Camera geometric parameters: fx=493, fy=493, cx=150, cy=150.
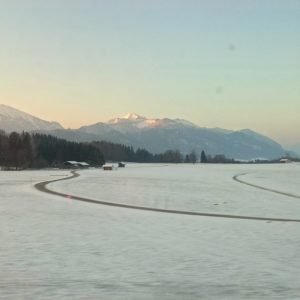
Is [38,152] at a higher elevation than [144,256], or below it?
higher

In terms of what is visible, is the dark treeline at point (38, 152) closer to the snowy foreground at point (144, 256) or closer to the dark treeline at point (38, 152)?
the dark treeline at point (38, 152)

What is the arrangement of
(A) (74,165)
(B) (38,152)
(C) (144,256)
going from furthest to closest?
1. (B) (38,152)
2. (A) (74,165)
3. (C) (144,256)

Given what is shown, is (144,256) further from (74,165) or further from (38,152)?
(38,152)

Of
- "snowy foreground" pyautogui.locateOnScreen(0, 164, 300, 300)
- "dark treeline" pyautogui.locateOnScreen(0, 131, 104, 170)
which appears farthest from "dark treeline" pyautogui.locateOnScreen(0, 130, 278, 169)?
"snowy foreground" pyautogui.locateOnScreen(0, 164, 300, 300)

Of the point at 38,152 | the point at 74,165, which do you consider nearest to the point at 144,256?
the point at 74,165

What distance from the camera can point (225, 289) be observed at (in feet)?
29.5

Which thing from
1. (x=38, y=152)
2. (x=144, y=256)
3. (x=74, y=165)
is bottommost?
(x=144, y=256)

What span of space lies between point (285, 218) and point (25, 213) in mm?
11502

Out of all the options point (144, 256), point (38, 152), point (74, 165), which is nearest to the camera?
point (144, 256)

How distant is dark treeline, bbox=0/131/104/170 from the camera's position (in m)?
134

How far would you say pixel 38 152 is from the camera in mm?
155000

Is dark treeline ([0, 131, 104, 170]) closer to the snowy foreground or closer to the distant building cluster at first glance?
the distant building cluster

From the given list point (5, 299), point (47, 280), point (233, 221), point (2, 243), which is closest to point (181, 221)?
point (233, 221)

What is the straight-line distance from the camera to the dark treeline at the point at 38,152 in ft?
441
